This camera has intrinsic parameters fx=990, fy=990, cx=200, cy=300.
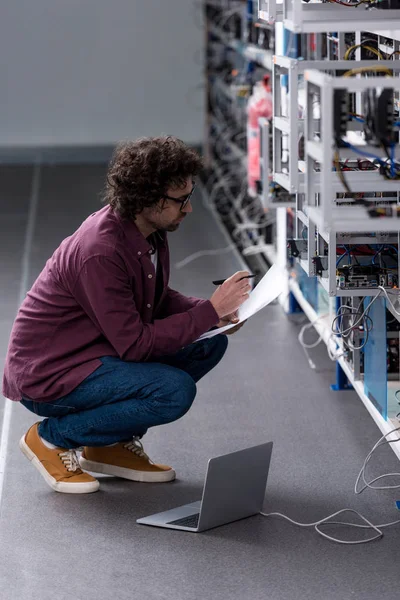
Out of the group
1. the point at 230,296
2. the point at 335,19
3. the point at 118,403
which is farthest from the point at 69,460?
the point at 335,19

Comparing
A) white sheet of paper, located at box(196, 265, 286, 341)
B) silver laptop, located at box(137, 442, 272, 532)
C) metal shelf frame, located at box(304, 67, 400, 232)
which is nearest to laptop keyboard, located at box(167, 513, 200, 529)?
silver laptop, located at box(137, 442, 272, 532)

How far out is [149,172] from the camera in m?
2.68

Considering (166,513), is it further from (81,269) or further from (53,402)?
(81,269)

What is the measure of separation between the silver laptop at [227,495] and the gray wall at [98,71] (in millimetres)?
7471

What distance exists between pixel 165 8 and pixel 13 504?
303 inches

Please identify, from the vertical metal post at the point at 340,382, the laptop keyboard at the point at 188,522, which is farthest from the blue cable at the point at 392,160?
the vertical metal post at the point at 340,382

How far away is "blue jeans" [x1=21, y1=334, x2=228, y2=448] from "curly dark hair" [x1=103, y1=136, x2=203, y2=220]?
0.44 meters

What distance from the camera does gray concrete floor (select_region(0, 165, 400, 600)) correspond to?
2.39 meters

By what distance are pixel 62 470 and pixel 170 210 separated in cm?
83

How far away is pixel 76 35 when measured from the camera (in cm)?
980

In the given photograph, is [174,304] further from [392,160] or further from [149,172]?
[392,160]

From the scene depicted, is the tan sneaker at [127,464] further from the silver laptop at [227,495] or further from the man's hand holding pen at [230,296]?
the man's hand holding pen at [230,296]

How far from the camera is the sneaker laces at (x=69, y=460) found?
9.56ft

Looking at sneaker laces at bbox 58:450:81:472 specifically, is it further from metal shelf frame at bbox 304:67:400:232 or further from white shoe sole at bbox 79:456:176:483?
metal shelf frame at bbox 304:67:400:232
